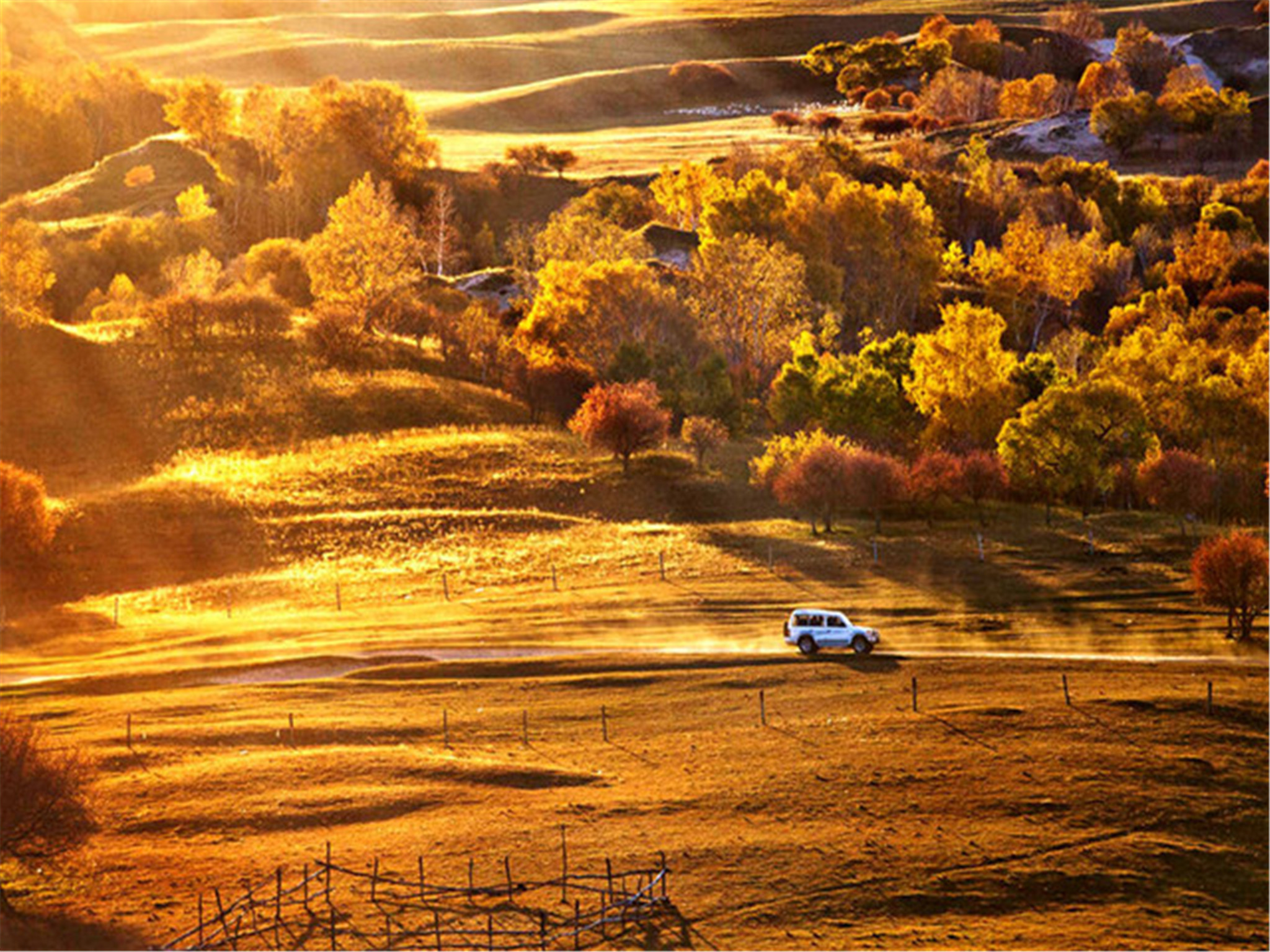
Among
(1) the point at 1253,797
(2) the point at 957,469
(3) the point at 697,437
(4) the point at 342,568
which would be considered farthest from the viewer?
(3) the point at 697,437

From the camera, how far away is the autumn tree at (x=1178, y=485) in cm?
8912

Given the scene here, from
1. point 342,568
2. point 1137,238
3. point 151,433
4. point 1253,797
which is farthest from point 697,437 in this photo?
point 1137,238

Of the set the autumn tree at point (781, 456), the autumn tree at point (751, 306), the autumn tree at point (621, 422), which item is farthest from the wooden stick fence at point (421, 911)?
the autumn tree at point (751, 306)

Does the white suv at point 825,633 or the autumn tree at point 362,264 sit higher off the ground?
the autumn tree at point 362,264

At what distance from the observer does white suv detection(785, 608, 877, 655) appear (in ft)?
200

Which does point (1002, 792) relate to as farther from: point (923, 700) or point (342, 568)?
point (342, 568)

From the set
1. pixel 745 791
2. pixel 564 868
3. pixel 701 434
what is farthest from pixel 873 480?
pixel 564 868

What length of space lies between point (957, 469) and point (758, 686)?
37.6 meters

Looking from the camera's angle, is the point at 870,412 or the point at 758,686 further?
the point at 870,412

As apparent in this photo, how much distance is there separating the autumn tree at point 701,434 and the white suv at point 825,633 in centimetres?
3972

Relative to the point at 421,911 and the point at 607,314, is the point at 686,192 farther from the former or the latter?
the point at 421,911

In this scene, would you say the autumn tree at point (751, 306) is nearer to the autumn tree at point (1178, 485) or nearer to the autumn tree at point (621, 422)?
the autumn tree at point (621, 422)

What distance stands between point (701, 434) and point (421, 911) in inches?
2512

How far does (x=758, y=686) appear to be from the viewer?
5731 cm
